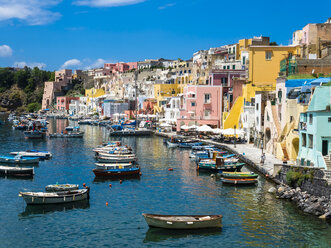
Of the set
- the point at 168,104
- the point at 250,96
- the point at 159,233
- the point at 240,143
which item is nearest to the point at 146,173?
the point at 159,233

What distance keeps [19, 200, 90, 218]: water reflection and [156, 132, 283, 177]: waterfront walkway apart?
1514cm

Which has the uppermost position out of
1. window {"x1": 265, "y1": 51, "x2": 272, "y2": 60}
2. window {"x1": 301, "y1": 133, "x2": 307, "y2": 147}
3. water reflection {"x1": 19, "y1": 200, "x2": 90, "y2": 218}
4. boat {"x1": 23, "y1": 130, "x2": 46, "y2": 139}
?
→ window {"x1": 265, "y1": 51, "x2": 272, "y2": 60}

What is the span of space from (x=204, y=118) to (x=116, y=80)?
245 ft

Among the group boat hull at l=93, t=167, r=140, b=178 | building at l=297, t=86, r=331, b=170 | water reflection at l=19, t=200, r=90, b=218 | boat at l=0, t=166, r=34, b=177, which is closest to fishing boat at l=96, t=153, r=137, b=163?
boat hull at l=93, t=167, r=140, b=178

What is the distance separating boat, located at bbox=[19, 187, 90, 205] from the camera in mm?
27453

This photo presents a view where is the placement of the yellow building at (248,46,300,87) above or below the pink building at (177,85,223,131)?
above

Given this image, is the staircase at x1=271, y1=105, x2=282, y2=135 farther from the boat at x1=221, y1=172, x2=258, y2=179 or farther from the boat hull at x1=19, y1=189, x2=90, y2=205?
the boat hull at x1=19, y1=189, x2=90, y2=205

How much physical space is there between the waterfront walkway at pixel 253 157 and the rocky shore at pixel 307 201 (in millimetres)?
4916

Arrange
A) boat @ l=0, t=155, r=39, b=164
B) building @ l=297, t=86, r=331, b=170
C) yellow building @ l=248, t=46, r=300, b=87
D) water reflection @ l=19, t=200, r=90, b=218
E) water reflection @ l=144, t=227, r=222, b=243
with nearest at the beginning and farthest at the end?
water reflection @ l=144, t=227, r=222, b=243, water reflection @ l=19, t=200, r=90, b=218, building @ l=297, t=86, r=331, b=170, boat @ l=0, t=155, r=39, b=164, yellow building @ l=248, t=46, r=300, b=87

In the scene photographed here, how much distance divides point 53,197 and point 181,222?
961cm

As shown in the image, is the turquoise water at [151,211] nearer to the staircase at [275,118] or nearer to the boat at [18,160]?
the boat at [18,160]

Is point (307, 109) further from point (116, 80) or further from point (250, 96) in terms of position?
point (116, 80)

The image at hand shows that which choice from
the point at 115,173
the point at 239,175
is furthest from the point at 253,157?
the point at 115,173

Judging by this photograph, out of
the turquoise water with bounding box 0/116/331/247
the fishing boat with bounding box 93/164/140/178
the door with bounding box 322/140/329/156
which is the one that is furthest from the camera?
the fishing boat with bounding box 93/164/140/178
